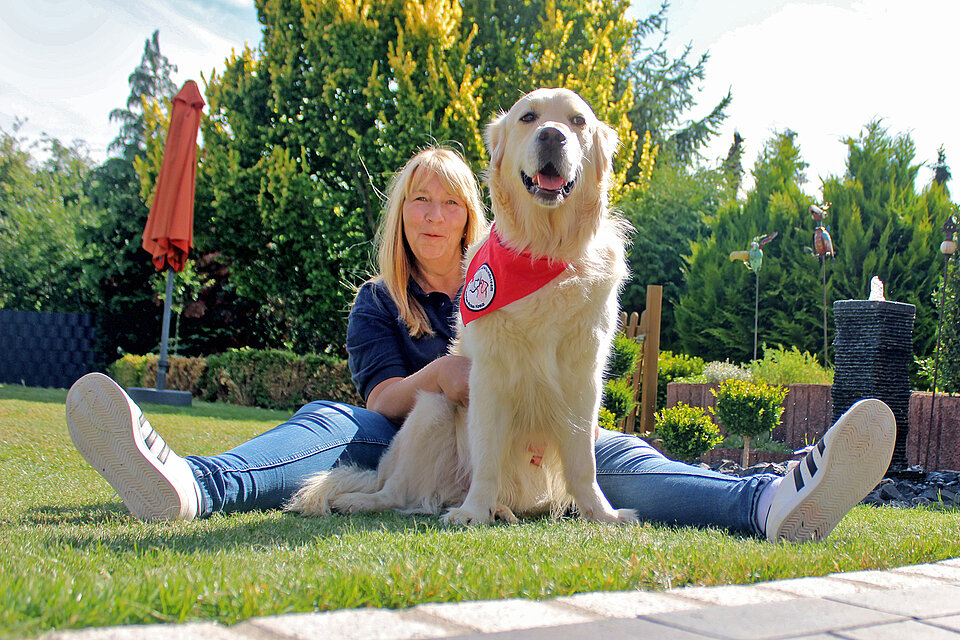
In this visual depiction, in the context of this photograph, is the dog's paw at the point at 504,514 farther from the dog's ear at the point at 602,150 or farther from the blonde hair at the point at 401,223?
the dog's ear at the point at 602,150

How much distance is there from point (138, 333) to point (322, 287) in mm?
4937

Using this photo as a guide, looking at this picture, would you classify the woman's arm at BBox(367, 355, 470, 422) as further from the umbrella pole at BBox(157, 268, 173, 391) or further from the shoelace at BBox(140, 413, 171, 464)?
the umbrella pole at BBox(157, 268, 173, 391)

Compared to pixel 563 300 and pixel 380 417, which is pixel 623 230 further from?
pixel 380 417

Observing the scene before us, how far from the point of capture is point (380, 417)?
3.18 meters

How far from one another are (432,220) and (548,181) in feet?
2.98

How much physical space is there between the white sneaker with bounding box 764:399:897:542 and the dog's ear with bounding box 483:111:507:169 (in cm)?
145

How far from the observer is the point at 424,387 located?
297cm

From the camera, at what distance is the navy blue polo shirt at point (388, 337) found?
3322 mm

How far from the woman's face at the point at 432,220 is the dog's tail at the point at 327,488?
108 centimetres

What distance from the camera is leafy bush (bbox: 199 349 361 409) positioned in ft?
36.6

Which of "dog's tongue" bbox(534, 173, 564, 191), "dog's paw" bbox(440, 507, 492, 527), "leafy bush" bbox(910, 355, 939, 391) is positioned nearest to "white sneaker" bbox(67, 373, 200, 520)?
"dog's paw" bbox(440, 507, 492, 527)

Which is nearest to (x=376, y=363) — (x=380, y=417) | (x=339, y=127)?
(x=380, y=417)

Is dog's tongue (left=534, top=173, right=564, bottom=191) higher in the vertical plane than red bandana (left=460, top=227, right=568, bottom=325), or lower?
higher

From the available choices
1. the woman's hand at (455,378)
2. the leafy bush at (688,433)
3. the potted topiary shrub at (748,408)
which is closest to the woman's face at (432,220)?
the woman's hand at (455,378)
